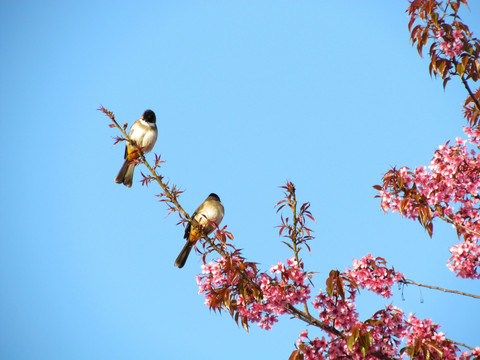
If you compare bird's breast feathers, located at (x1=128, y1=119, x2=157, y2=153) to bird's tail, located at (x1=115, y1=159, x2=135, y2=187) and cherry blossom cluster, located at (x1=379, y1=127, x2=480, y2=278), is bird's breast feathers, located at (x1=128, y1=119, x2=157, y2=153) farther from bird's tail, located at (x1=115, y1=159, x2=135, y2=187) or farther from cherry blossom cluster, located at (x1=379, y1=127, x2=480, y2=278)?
cherry blossom cluster, located at (x1=379, y1=127, x2=480, y2=278)

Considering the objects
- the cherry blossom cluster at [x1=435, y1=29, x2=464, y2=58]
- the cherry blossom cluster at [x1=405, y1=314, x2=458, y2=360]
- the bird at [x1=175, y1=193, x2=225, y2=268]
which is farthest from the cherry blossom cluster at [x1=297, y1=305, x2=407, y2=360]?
the bird at [x1=175, y1=193, x2=225, y2=268]

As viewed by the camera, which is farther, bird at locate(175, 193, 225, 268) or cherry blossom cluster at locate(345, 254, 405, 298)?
bird at locate(175, 193, 225, 268)

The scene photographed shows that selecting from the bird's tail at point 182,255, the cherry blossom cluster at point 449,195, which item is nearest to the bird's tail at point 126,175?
the bird's tail at point 182,255

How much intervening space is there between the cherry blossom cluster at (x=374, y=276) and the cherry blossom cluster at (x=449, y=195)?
0.65 metres

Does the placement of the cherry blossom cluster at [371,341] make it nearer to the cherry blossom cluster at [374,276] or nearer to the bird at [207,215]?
the cherry blossom cluster at [374,276]

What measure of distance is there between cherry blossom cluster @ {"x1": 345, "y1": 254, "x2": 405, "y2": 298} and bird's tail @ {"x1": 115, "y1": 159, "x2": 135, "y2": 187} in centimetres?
445

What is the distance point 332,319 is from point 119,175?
4755mm

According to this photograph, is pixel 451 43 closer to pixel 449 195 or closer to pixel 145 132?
pixel 449 195

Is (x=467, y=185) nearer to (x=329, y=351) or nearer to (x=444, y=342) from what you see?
(x=444, y=342)

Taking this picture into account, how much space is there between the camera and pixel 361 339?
3592 millimetres

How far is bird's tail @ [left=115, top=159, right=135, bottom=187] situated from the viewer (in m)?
7.66

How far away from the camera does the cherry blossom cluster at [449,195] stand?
4.55 meters

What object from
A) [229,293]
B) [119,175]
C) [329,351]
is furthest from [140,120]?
[329,351]

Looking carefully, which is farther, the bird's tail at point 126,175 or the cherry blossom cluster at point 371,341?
the bird's tail at point 126,175
